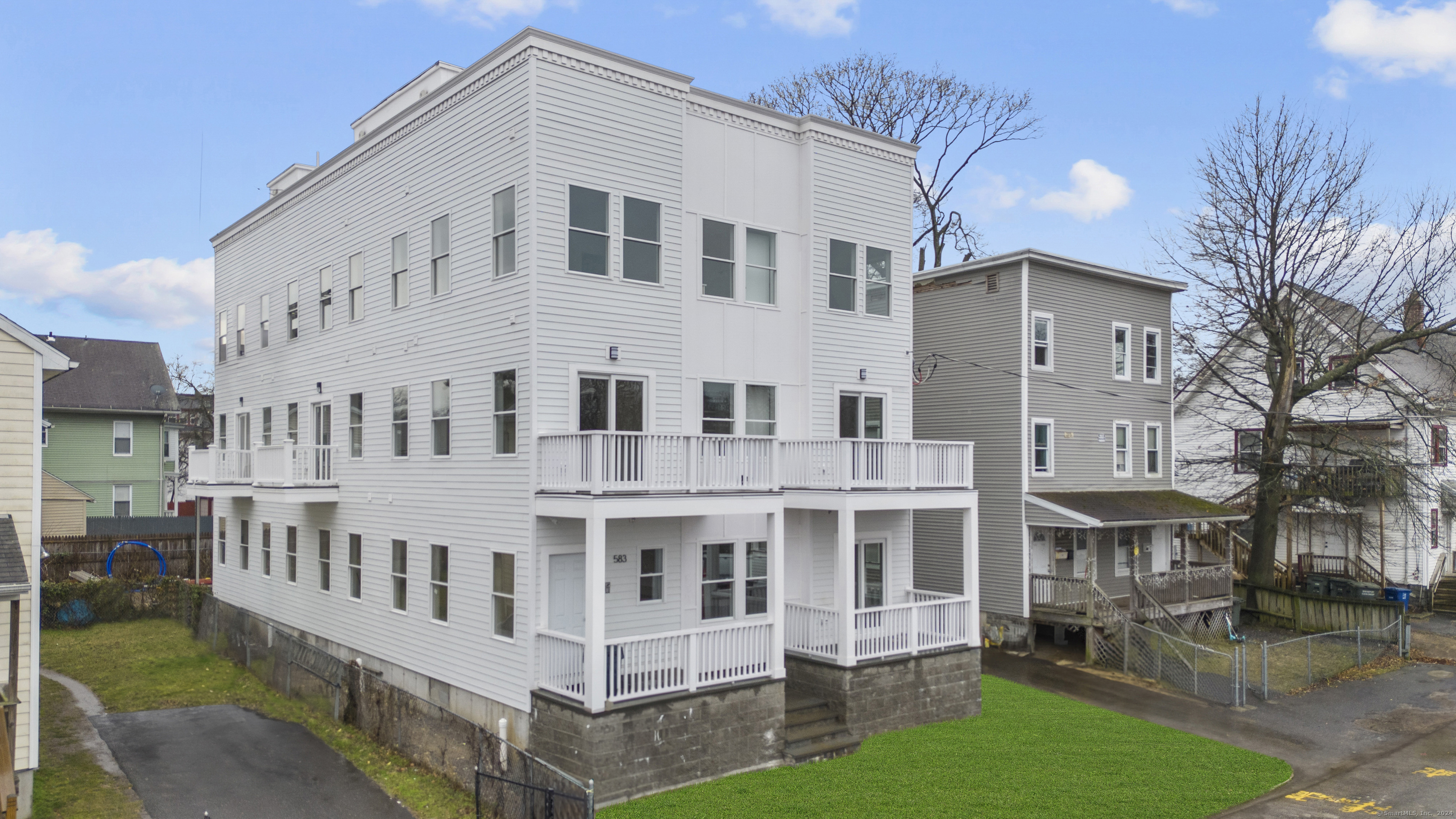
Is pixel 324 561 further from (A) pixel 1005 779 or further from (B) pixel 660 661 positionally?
(A) pixel 1005 779

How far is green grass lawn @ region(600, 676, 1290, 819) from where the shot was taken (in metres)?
12.9

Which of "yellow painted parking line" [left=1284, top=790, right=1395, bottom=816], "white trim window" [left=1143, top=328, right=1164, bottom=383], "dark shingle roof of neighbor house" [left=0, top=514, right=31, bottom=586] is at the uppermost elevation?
"white trim window" [left=1143, top=328, right=1164, bottom=383]

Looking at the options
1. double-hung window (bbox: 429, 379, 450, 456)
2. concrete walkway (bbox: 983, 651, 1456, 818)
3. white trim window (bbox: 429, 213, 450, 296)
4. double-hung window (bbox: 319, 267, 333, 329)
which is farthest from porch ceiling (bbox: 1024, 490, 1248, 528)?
double-hung window (bbox: 319, 267, 333, 329)

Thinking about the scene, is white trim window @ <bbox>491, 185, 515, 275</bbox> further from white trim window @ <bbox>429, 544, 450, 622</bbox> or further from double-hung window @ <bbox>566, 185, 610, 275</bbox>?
white trim window @ <bbox>429, 544, 450, 622</bbox>

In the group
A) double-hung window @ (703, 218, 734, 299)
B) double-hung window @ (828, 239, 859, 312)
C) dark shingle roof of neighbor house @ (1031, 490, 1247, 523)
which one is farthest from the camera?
dark shingle roof of neighbor house @ (1031, 490, 1247, 523)

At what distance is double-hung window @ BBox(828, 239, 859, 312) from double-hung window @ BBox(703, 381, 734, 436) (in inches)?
113

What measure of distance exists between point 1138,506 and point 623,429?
53.2ft

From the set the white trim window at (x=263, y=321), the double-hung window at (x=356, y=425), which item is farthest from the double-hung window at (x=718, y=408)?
the white trim window at (x=263, y=321)

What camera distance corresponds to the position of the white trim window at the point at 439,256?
17.0 metres

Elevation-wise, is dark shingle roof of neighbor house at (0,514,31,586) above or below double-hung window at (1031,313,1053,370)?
below

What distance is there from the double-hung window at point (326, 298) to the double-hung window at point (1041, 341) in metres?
17.0

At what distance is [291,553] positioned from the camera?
74.2ft

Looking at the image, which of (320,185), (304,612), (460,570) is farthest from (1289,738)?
(320,185)

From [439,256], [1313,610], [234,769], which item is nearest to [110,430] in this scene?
[234,769]
